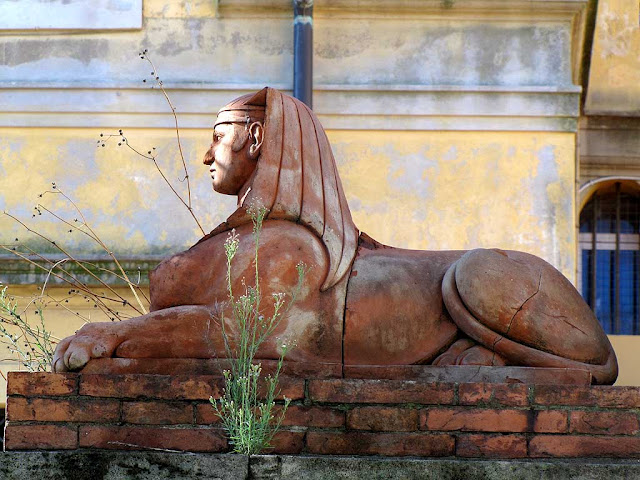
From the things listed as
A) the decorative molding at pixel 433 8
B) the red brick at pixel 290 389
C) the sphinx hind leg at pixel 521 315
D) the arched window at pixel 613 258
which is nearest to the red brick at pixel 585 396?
the sphinx hind leg at pixel 521 315

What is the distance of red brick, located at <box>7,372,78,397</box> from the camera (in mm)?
6734

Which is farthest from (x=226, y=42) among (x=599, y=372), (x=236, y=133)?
(x=599, y=372)

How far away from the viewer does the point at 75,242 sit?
13.4m

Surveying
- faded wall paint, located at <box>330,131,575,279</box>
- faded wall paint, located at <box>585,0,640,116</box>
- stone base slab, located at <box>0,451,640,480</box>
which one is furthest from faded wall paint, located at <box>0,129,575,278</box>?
stone base slab, located at <box>0,451,640,480</box>

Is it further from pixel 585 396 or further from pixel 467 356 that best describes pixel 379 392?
pixel 585 396

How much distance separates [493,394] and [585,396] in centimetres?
39

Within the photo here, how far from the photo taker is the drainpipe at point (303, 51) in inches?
525

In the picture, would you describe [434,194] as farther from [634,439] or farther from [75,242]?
[634,439]

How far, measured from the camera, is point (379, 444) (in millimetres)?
6684

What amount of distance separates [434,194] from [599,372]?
627 cm

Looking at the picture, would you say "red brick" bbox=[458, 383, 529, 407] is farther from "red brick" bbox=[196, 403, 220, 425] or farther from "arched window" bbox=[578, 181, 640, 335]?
"arched window" bbox=[578, 181, 640, 335]

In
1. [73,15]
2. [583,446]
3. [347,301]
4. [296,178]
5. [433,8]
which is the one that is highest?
[433,8]

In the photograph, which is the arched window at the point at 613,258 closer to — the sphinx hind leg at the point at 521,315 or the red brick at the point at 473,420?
the sphinx hind leg at the point at 521,315

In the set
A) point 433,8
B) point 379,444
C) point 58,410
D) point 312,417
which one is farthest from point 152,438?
point 433,8
